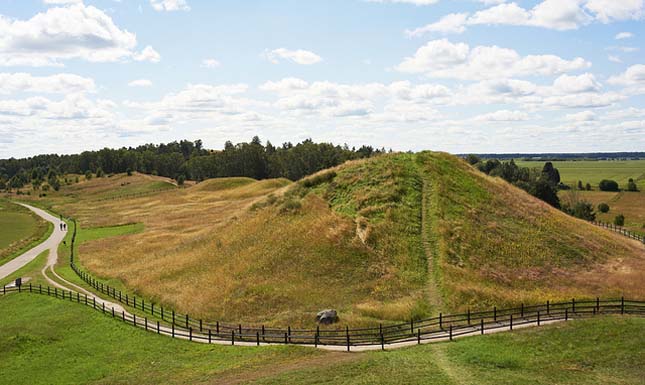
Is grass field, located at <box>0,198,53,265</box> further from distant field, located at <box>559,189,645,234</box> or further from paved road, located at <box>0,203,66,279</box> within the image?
distant field, located at <box>559,189,645,234</box>

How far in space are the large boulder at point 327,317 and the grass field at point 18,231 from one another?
5697 cm

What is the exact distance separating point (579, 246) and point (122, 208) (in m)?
114

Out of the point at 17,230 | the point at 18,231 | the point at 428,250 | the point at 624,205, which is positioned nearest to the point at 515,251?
the point at 428,250

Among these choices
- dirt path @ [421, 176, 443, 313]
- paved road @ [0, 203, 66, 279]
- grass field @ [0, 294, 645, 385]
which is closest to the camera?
grass field @ [0, 294, 645, 385]

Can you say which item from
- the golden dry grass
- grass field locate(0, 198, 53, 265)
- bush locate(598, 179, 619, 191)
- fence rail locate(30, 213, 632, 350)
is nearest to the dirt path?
the golden dry grass

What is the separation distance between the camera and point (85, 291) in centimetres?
5447

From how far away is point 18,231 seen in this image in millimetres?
102875

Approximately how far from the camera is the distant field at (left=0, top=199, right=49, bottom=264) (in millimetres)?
82656

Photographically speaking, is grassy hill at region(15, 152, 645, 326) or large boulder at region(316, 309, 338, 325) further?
grassy hill at region(15, 152, 645, 326)

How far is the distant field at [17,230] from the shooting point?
82656 mm

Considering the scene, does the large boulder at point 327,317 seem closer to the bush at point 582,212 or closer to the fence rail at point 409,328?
the fence rail at point 409,328

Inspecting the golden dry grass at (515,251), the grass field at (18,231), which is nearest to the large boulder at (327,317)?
the golden dry grass at (515,251)

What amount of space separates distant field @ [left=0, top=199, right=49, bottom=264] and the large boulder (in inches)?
2247

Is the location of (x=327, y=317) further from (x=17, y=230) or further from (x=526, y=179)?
(x=526, y=179)
